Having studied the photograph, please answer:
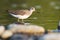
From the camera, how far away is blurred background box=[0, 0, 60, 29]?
2455 mm

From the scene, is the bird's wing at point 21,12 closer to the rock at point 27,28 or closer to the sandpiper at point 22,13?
the sandpiper at point 22,13

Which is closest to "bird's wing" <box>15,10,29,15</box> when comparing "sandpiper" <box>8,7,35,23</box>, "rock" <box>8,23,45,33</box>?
"sandpiper" <box>8,7,35,23</box>

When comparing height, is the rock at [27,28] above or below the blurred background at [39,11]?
below

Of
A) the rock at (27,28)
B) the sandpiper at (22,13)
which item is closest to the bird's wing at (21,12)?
the sandpiper at (22,13)

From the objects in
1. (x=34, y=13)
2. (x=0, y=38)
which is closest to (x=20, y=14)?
(x=34, y=13)

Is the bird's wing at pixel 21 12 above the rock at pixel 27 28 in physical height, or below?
above

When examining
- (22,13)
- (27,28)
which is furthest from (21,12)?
(27,28)

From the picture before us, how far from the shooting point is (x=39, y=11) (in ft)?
8.13

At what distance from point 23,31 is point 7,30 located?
0.18 meters

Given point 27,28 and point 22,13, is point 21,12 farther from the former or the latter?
point 27,28

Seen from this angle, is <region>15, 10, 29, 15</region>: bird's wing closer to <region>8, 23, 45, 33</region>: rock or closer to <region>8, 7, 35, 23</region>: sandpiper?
<region>8, 7, 35, 23</region>: sandpiper

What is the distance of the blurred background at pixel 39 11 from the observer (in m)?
2.46

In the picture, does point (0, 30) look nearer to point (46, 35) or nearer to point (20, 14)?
point (20, 14)

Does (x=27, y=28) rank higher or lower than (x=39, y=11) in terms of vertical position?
lower
